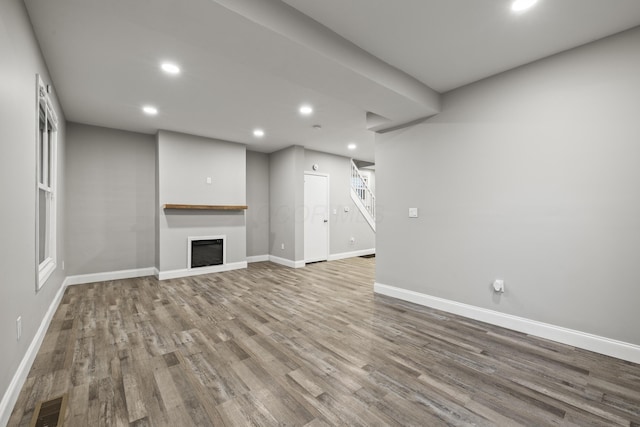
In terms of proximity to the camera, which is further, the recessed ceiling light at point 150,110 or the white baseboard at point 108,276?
the white baseboard at point 108,276

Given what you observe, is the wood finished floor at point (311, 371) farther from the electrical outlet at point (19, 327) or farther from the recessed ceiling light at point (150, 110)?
the recessed ceiling light at point (150, 110)

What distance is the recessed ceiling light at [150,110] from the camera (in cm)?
384

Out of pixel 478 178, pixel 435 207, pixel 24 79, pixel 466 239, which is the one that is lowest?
pixel 466 239

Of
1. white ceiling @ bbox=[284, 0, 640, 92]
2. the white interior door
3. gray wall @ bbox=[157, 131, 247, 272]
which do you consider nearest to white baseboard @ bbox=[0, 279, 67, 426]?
gray wall @ bbox=[157, 131, 247, 272]

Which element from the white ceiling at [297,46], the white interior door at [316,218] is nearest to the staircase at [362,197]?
the white interior door at [316,218]

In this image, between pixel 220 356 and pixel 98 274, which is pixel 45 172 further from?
pixel 220 356

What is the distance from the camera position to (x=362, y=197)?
7902 millimetres

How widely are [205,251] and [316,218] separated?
8.07 feet

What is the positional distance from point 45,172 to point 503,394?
464 centimetres

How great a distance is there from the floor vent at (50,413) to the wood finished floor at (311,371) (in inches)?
1.7

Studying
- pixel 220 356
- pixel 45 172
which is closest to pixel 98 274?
pixel 45 172

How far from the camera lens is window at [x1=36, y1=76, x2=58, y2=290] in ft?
9.14

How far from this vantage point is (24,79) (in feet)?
6.57

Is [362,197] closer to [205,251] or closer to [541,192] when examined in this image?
[205,251]
